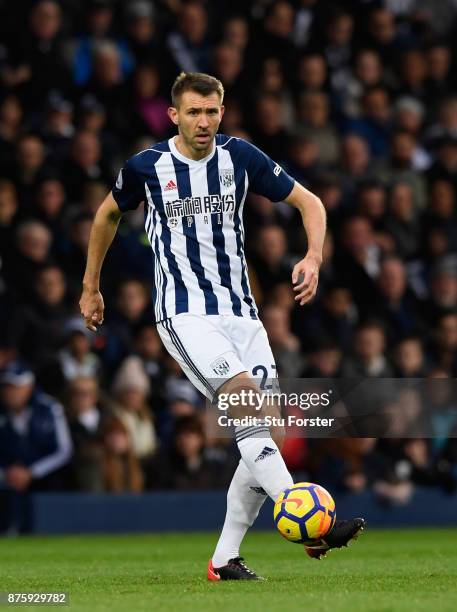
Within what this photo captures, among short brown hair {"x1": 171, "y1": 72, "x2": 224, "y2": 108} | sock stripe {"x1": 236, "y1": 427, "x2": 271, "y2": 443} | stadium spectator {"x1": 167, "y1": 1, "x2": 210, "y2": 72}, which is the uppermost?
stadium spectator {"x1": 167, "y1": 1, "x2": 210, "y2": 72}

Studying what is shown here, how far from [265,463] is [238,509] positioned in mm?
486

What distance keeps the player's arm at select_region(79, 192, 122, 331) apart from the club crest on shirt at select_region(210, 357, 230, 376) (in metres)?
0.79

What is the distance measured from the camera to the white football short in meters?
6.86

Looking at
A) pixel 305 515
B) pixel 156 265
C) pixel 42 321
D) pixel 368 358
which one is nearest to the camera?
pixel 305 515

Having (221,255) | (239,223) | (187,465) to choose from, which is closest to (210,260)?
(221,255)

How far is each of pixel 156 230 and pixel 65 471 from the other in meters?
5.54

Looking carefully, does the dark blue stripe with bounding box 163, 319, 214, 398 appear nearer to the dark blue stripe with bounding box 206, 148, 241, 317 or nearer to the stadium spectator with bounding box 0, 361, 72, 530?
the dark blue stripe with bounding box 206, 148, 241, 317

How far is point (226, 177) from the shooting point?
23.4ft

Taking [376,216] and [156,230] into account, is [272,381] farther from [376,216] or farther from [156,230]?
[376,216]

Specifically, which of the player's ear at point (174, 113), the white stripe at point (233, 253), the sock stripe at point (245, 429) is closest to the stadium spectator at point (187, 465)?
the white stripe at point (233, 253)

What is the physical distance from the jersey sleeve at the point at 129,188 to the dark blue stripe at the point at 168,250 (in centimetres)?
7

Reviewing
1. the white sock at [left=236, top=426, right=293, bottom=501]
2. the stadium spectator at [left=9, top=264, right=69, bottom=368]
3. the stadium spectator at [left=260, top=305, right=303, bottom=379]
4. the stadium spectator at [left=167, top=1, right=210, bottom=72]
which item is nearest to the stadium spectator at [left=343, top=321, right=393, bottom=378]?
the stadium spectator at [left=260, top=305, right=303, bottom=379]

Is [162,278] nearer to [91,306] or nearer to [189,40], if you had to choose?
[91,306]

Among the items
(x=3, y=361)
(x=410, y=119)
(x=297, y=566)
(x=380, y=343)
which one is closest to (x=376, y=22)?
(x=410, y=119)
